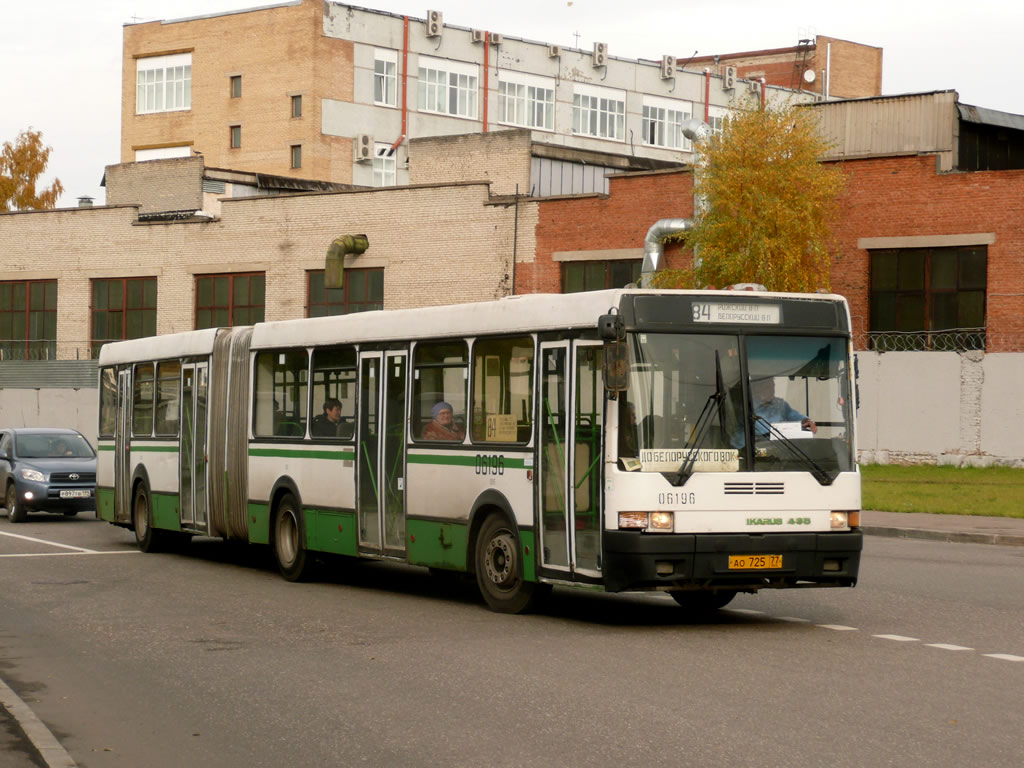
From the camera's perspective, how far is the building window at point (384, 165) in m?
75.1

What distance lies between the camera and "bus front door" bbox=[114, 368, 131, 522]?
73.4 ft

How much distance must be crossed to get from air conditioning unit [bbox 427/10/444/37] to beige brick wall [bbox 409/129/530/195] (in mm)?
23694

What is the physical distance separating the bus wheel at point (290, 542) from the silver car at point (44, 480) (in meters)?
10.8

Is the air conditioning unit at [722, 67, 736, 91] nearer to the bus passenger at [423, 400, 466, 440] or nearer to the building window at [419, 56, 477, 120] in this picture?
the building window at [419, 56, 477, 120]

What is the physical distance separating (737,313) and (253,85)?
65.4 m

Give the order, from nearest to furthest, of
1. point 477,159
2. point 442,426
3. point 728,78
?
point 442,426 → point 477,159 → point 728,78

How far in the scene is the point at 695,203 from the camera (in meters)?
41.8

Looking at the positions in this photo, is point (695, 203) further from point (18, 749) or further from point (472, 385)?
point (18, 749)

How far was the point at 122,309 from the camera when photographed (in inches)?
2216

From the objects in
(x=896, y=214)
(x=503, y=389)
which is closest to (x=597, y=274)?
(x=896, y=214)

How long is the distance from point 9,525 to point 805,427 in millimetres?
18340

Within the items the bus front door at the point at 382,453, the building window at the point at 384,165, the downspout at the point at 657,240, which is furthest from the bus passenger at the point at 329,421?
the building window at the point at 384,165

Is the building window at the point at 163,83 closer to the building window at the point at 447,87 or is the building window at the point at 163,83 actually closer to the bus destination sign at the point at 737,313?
the building window at the point at 447,87

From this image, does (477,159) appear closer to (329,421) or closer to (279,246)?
(279,246)
